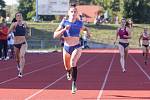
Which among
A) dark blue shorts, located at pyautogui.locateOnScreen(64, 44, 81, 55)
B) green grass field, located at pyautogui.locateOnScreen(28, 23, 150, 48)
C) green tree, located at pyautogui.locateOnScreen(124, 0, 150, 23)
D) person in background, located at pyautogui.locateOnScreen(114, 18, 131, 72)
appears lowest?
green grass field, located at pyautogui.locateOnScreen(28, 23, 150, 48)

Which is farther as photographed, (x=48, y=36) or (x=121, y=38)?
(x=48, y=36)

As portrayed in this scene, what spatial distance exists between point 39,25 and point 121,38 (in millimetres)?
48460

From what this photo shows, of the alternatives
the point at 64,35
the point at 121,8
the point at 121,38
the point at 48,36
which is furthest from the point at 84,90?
the point at 121,8

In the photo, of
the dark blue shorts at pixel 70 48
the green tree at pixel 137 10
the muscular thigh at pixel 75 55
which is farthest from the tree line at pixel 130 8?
the muscular thigh at pixel 75 55

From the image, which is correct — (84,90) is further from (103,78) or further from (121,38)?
(121,38)

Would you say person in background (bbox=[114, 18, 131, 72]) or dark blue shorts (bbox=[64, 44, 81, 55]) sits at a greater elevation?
dark blue shorts (bbox=[64, 44, 81, 55])

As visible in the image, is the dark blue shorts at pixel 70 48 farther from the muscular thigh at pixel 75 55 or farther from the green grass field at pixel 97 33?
the green grass field at pixel 97 33

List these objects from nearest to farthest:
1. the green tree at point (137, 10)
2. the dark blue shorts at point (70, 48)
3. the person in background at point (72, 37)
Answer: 1. the person in background at point (72, 37)
2. the dark blue shorts at point (70, 48)
3. the green tree at point (137, 10)

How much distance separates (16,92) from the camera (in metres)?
14.8

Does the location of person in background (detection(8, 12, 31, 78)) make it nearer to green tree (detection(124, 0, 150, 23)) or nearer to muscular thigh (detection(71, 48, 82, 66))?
muscular thigh (detection(71, 48, 82, 66))

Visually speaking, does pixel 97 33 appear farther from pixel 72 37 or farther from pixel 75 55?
pixel 75 55

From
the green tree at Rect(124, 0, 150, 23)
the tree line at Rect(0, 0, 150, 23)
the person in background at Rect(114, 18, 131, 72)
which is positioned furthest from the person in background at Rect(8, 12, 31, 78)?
the green tree at Rect(124, 0, 150, 23)

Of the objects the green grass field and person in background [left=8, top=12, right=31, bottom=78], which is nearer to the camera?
person in background [left=8, top=12, right=31, bottom=78]

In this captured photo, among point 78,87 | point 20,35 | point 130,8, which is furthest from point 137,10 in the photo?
point 78,87
